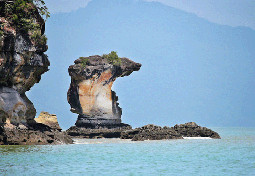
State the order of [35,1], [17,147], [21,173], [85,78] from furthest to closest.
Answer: [85,78] < [35,1] < [17,147] < [21,173]

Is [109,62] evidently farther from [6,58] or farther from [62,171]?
[62,171]

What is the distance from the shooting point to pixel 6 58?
Answer: 30.1 m

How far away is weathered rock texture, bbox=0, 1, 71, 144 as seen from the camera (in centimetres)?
2966

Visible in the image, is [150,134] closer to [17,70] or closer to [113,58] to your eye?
[113,58]

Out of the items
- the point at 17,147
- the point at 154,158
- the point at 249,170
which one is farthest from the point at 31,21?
the point at 249,170

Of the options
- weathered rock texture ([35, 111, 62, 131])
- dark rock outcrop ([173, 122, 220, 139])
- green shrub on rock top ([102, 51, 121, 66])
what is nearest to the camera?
dark rock outcrop ([173, 122, 220, 139])

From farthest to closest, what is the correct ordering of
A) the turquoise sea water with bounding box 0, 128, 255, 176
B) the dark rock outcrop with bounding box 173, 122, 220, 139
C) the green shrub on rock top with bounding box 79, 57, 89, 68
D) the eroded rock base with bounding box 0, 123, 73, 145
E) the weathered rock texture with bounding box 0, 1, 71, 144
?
the green shrub on rock top with bounding box 79, 57, 89, 68 < the dark rock outcrop with bounding box 173, 122, 220, 139 < the weathered rock texture with bounding box 0, 1, 71, 144 < the eroded rock base with bounding box 0, 123, 73, 145 < the turquoise sea water with bounding box 0, 128, 255, 176

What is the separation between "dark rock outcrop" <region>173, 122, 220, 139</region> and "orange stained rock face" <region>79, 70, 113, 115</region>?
30.2 feet

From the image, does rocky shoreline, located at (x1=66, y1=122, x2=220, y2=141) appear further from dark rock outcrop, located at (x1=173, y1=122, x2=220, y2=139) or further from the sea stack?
the sea stack

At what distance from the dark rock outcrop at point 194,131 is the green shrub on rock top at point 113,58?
11.1 meters

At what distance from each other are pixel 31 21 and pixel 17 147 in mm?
9474

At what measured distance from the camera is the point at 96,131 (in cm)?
4944

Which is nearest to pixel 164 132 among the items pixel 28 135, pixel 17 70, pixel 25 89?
pixel 25 89

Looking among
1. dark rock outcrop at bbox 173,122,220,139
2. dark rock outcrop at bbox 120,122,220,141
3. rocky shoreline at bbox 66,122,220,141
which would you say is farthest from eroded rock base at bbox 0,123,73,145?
dark rock outcrop at bbox 173,122,220,139
